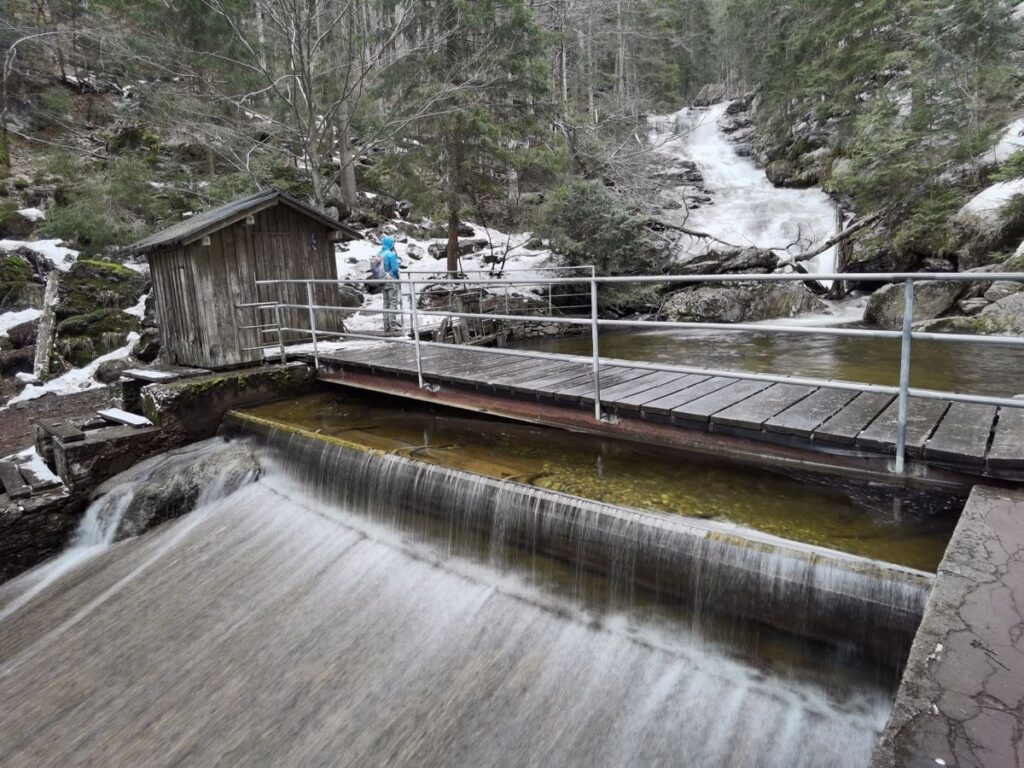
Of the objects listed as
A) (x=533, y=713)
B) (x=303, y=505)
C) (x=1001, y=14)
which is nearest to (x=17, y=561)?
(x=303, y=505)

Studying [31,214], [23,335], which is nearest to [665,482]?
[23,335]

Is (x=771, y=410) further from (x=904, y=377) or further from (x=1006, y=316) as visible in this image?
(x=1006, y=316)

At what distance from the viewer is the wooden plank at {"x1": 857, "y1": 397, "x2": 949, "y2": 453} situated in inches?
148

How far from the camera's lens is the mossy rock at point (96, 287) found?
532 inches

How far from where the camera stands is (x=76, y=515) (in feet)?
21.0

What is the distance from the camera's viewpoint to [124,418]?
24.1 ft

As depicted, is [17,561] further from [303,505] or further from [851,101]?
[851,101]

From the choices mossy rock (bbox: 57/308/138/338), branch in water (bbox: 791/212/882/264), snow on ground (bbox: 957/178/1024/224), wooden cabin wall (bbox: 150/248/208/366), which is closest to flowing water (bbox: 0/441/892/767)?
wooden cabin wall (bbox: 150/248/208/366)

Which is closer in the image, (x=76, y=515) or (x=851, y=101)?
(x=76, y=515)

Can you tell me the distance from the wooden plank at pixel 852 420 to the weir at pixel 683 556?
846mm

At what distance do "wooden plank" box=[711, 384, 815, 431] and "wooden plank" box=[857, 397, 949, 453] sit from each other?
1.97 feet

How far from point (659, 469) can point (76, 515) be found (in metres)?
5.94

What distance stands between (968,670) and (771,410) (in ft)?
8.43

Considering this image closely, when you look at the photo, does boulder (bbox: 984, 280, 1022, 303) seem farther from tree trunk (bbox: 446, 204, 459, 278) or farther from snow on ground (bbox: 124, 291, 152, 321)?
snow on ground (bbox: 124, 291, 152, 321)
